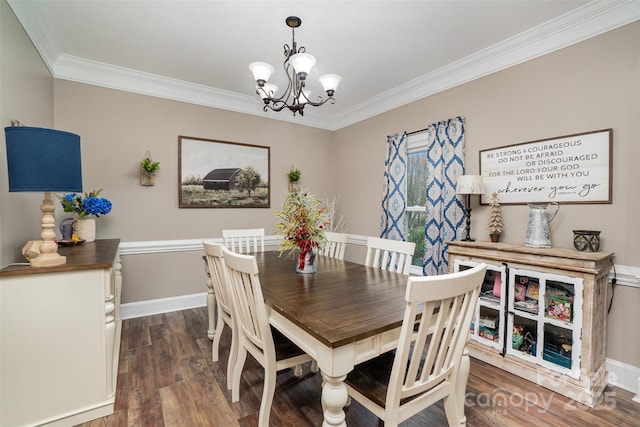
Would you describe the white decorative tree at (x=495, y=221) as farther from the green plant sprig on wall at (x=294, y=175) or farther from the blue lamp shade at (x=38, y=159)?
the blue lamp shade at (x=38, y=159)

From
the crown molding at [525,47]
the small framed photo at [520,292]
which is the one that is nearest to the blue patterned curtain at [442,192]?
the crown molding at [525,47]

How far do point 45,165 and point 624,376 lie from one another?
150 inches

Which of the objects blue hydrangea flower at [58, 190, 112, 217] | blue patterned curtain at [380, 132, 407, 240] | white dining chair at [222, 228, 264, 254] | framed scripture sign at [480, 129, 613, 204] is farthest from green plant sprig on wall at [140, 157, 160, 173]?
framed scripture sign at [480, 129, 613, 204]

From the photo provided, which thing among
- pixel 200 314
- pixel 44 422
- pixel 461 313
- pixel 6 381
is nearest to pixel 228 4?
pixel 461 313

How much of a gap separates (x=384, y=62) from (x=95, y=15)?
8.12 feet

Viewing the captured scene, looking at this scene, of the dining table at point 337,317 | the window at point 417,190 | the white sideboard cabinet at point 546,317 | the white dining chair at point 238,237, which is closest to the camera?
the dining table at point 337,317

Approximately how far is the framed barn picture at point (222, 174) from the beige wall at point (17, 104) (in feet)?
4.26

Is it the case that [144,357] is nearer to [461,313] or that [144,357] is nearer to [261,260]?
[261,260]

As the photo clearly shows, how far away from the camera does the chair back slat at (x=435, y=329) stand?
3.18ft

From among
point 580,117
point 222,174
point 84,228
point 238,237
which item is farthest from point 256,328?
point 580,117

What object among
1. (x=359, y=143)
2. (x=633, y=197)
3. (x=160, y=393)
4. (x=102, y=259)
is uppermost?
(x=359, y=143)

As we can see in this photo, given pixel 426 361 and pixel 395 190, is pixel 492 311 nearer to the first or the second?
pixel 426 361

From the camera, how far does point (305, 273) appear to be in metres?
2.01

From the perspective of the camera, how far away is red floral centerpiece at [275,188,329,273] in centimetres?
193
